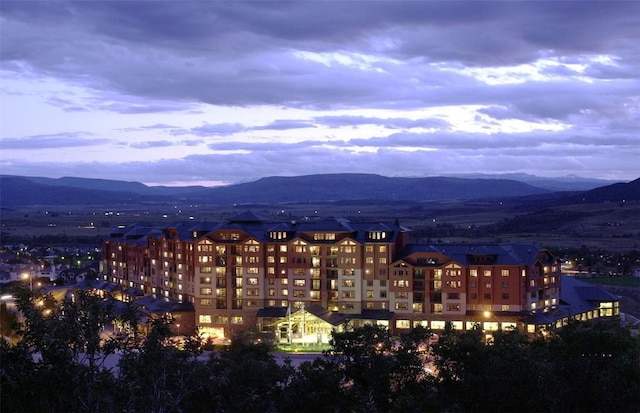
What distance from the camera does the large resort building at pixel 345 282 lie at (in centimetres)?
5709

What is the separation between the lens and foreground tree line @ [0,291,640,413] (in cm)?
1747

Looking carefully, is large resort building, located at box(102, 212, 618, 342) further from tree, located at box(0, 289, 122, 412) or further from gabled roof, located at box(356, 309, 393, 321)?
tree, located at box(0, 289, 122, 412)

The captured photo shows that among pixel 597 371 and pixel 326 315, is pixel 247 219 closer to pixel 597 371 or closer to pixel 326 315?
pixel 326 315

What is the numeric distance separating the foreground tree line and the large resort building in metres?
22.2

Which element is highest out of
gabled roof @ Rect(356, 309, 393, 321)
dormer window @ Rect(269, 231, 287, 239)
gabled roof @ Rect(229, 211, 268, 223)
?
gabled roof @ Rect(229, 211, 268, 223)

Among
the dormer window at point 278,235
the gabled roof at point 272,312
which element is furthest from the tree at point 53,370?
the dormer window at point 278,235

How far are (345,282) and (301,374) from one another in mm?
31906

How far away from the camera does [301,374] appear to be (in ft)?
97.6

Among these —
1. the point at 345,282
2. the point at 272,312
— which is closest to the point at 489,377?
the point at 272,312

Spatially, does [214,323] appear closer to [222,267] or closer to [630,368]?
[222,267]

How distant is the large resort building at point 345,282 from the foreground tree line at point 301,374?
22.2m

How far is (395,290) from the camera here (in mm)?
59375

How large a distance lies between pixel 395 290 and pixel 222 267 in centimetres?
1484

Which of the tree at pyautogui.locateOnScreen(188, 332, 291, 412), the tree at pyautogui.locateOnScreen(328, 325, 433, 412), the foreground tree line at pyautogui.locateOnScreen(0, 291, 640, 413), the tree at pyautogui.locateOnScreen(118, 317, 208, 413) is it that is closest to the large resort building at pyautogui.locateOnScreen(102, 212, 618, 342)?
the foreground tree line at pyautogui.locateOnScreen(0, 291, 640, 413)
